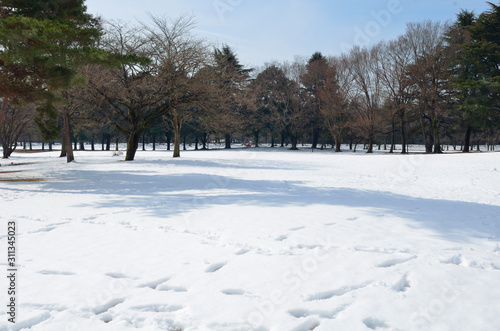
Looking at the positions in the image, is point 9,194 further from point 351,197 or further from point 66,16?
point 351,197

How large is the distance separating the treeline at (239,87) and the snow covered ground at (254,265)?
6456mm

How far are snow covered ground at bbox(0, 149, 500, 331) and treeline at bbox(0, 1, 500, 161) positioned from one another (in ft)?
21.2

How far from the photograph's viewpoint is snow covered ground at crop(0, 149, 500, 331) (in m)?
2.95

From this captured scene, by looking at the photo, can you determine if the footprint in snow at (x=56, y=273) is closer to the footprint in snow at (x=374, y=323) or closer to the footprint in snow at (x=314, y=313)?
the footprint in snow at (x=314, y=313)

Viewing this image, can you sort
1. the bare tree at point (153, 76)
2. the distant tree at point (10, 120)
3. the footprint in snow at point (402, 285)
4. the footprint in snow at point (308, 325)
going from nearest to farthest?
1. the footprint in snow at point (308, 325)
2. the footprint in snow at point (402, 285)
3. the bare tree at point (153, 76)
4. the distant tree at point (10, 120)

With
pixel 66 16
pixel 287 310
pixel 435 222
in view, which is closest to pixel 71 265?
A: pixel 287 310

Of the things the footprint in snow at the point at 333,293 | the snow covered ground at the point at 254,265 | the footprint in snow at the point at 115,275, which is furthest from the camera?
the footprint in snow at the point at 115,275

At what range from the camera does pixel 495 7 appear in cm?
2992

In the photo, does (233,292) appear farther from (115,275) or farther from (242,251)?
(115,275)

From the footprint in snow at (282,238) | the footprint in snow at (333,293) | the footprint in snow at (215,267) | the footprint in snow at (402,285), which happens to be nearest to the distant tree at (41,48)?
the footprint in snow at (282,238)

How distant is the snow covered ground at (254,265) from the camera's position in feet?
9.67

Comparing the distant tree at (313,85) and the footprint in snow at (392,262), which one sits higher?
the distant tree at (313,85)

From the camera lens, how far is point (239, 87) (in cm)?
2672

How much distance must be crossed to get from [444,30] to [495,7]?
5.71 metres
